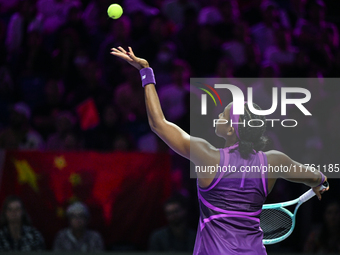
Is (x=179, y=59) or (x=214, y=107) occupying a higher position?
(x=179, y=59)

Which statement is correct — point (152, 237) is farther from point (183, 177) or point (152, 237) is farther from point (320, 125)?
point (320, 125)

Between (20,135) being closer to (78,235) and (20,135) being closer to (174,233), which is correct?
(78,235)

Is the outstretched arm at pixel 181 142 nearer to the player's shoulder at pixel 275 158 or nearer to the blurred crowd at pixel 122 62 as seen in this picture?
the player's shoulder at pixel 275 158

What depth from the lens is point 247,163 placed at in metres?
2.93

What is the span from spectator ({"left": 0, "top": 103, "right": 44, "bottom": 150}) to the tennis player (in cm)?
395

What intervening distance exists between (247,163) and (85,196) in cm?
338

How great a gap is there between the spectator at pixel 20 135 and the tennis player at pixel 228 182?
395cm

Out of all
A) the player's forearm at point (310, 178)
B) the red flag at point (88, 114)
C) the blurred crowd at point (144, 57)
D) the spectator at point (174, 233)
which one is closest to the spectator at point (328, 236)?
the blurred crowd at point (144, 57)

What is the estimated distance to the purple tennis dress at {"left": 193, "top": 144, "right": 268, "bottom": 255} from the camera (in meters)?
2.88

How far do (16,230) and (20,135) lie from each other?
1506 millimetres

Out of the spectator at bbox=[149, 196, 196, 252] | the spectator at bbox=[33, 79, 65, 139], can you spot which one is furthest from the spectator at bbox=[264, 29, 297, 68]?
the spectator at bbox=[33, 79, 65, 139]

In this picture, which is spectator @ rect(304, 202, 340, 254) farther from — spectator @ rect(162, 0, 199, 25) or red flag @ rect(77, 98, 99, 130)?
spectator @ rect(162, 0, 199, 25)

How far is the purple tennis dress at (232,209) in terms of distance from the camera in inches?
113

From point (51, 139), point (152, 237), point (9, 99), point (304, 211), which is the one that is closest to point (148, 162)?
point (152, 237)
